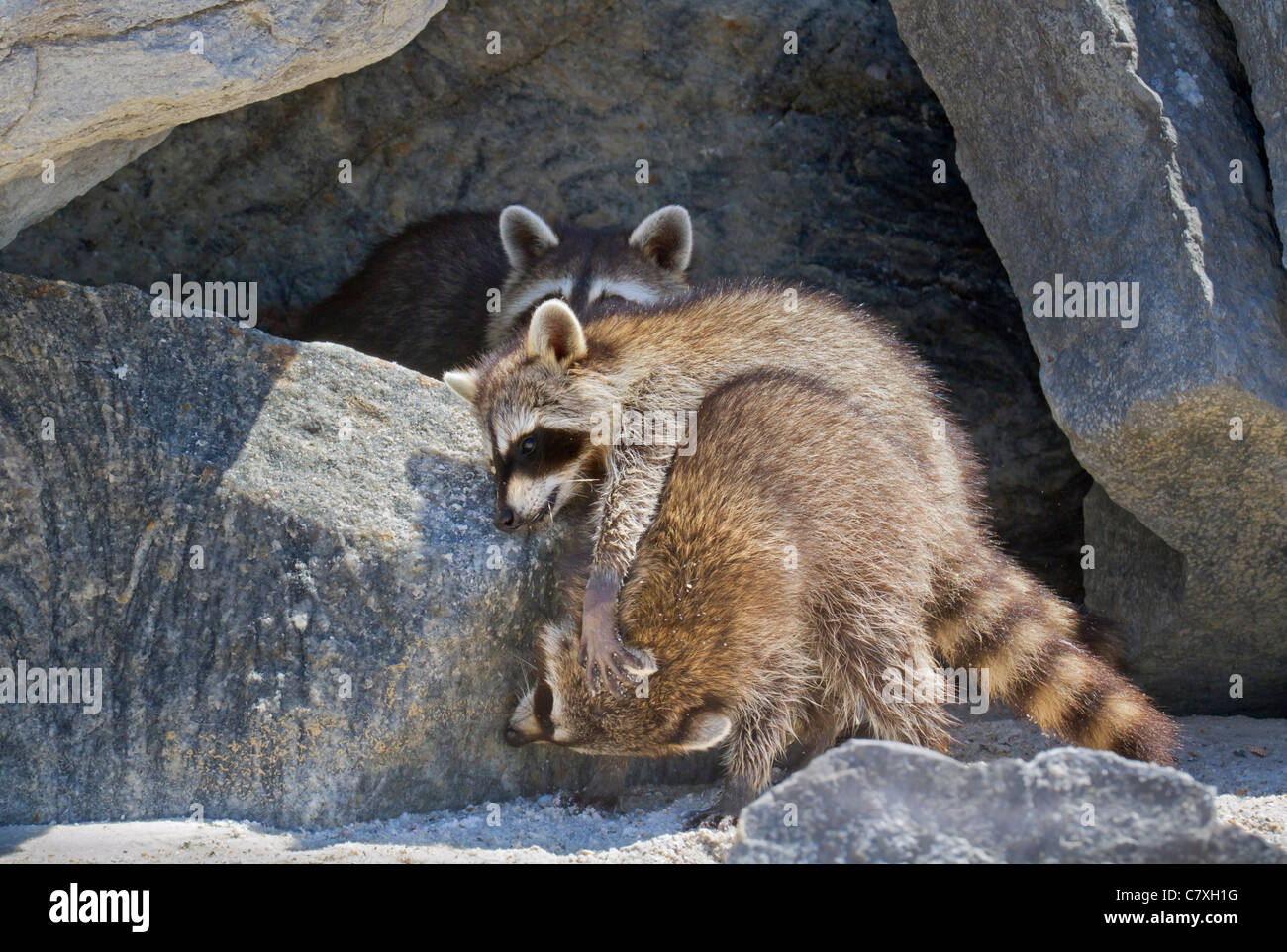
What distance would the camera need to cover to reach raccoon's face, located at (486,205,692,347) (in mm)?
6012

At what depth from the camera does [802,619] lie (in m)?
4.41

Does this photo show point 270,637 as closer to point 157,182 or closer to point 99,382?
point 99,382

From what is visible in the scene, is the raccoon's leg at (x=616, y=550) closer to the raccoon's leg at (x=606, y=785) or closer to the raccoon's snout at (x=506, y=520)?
the raccoon's snout at (x=506, y=520)

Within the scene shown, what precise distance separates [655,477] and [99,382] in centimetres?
184

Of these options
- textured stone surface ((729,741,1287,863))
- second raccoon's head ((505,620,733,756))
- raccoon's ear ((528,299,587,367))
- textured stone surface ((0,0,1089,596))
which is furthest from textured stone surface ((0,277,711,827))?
textured stone surface ((0,0,1089,596))

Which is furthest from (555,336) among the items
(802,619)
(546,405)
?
(802,619)

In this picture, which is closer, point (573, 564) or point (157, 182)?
point (573, 564)

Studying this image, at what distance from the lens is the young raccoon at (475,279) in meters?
6.04

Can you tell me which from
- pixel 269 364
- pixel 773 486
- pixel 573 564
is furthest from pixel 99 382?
pixel 773 486

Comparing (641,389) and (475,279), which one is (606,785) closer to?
(641,389)

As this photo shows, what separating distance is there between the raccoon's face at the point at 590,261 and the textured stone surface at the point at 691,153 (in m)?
0.53

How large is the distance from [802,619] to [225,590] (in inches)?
74.8

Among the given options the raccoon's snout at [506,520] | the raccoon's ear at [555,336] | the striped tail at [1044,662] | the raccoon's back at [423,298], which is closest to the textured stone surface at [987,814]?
the striped tail at [1044,662]

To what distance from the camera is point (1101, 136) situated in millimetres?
4727
